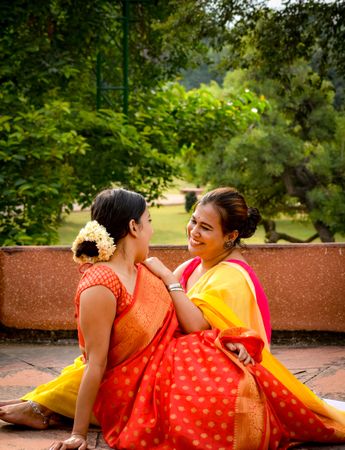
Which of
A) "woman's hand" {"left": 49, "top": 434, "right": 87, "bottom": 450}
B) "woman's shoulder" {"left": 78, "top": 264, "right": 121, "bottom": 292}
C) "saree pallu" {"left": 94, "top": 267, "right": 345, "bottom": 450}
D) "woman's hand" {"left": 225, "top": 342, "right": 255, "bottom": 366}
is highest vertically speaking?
"woman's shoulder" {"left": 78, "top": 264, "right": 121, "bottom": 292}

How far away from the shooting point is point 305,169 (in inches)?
632

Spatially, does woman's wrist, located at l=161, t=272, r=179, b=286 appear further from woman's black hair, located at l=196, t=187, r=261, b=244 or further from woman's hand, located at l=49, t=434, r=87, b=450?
woman's hand, located at l=49, t=434, r=87, b=450

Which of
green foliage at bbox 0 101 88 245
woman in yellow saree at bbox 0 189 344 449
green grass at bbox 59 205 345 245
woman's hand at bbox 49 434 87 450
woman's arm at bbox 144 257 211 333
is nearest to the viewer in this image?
woman's hand at bbox 49 434 87 450

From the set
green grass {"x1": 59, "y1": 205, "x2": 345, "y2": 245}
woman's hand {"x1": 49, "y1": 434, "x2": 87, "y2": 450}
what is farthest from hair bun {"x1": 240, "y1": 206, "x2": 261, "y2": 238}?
green grass {"x1": 59, "y1": 205, "x2": 345, "y2": 245}

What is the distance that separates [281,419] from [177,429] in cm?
45

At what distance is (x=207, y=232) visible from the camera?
3.45 m

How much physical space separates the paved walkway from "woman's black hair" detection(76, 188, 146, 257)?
0.77 metres

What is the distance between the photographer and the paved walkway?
10.8ft

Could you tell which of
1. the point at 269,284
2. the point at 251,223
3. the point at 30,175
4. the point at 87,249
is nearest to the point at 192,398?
the point at 87,249

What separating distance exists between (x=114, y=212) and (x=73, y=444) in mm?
858

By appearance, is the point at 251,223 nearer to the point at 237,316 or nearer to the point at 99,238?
the point at 237,316

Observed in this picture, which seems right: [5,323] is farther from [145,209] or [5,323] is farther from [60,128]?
[60,128]

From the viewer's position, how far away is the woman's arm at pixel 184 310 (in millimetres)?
3219

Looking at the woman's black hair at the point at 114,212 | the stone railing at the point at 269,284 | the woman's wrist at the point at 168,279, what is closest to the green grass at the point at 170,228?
the stone railing at the point at 269,284
